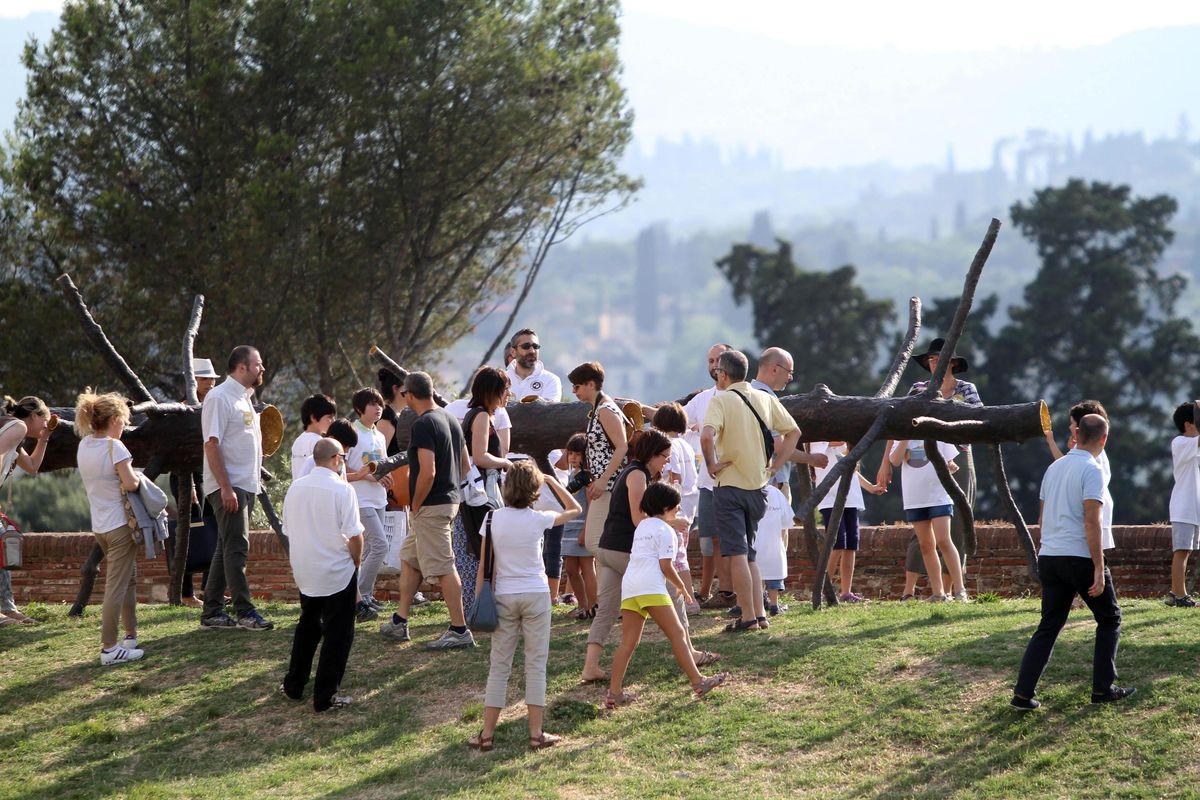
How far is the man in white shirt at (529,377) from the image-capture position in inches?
397

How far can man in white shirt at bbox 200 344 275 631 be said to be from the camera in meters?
8.66

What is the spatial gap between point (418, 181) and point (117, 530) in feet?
36.6

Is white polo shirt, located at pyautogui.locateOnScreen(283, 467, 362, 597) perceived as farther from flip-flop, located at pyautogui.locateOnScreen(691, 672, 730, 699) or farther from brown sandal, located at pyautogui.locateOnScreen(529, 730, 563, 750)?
Result: flip-flop, located at pyautogui.locateOnScreen(691, 672, 730, 699)

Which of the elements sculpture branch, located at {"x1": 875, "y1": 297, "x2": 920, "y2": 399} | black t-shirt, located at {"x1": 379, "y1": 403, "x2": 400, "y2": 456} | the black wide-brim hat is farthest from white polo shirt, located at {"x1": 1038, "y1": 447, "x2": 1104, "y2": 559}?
black t-shirt, located at {"x1": 379, "y1": 403, "x2": 400, "y2": 456}

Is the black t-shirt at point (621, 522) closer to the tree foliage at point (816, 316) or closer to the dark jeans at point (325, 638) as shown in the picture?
the dark jeans at point (325, 638)

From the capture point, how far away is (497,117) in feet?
62.6

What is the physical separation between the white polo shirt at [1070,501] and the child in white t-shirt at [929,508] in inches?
119

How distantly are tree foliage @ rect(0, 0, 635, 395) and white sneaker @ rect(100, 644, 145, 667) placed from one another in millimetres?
8834

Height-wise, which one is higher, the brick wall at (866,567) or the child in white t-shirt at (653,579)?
the child in white t-shirt at (653,579)

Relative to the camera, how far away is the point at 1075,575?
22.7 ft

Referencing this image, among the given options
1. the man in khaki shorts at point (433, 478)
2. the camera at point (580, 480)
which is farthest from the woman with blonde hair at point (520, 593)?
the camera at point (580, 480)

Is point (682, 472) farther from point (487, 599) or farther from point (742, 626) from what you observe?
point (487, 599)

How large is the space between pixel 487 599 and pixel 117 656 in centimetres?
292

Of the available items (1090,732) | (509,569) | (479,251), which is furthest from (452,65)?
(1090,732)
